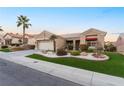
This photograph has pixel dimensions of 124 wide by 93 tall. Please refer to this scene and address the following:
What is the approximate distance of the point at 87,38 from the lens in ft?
66.1

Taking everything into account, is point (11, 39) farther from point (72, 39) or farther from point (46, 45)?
point (72, 39)

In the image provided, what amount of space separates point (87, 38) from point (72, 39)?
3101mm

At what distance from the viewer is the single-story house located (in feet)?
62.6

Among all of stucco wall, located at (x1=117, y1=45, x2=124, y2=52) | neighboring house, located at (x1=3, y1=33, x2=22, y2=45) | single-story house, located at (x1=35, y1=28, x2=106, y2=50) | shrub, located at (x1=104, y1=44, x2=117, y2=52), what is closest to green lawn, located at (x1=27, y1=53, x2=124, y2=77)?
stucco wall, located at (x1=117, y1=45, x2=124, y2=52)

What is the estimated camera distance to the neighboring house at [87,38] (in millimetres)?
18766

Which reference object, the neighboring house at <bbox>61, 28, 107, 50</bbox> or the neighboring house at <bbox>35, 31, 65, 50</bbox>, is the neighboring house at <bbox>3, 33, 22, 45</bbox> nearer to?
the neighboring house at <bbox>35, 31, 65, 50</bbox>

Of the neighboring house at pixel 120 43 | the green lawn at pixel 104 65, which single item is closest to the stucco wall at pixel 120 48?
the neighboring house at pixel 120 43

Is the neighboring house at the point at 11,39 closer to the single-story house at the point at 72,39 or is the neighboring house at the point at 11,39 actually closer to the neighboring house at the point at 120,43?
the single-story house at the point at 72,39
